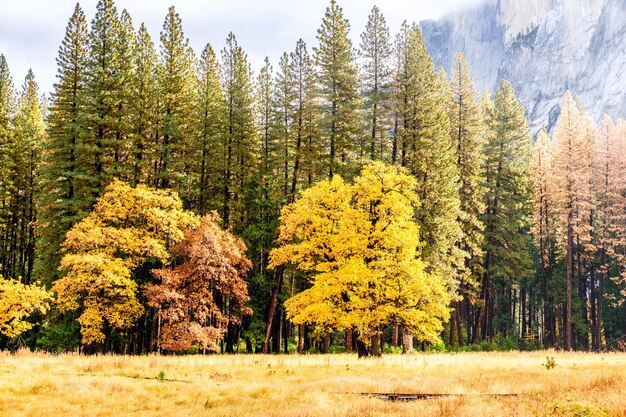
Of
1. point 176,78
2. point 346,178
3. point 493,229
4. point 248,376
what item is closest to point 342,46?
point 346,178

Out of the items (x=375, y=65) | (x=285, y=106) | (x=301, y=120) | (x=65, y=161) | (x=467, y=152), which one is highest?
(x=375, y=65)

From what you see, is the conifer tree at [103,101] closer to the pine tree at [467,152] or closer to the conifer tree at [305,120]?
the conifer tree at [305,120]

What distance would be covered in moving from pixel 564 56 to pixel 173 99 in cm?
16486

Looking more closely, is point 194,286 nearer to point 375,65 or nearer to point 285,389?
point 285,389

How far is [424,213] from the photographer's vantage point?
94.0 feet

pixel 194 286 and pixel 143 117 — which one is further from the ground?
pixel 143 117

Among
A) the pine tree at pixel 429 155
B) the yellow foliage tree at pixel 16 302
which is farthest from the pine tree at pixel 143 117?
the pine tree at pixel 429 155

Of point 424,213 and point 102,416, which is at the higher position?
point 424,213

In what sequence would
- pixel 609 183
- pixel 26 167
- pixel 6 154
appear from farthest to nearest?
pixel 609 183
pixel 26 167
pixel 6 154

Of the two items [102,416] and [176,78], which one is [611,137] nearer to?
[176,78]

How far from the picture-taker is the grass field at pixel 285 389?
10.3m

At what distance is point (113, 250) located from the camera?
24.2 m

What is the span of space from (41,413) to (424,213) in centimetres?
2302

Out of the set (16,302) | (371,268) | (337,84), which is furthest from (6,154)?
(371,268)
